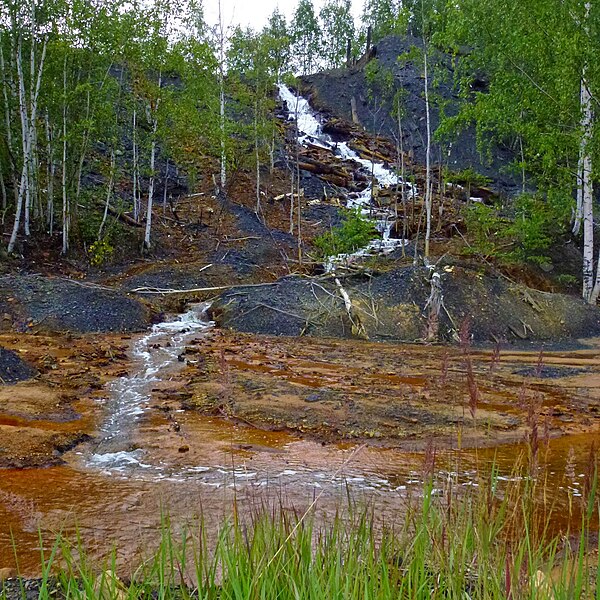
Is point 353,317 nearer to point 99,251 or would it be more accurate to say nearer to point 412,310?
point 412,310

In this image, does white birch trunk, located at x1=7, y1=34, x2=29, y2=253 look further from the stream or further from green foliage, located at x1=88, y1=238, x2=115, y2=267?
the stream

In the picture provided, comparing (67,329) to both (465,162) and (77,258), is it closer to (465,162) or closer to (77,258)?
(77,258)

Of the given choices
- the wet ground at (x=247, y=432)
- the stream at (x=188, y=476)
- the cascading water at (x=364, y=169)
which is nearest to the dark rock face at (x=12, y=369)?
the wet ground at (x=247, y=432)

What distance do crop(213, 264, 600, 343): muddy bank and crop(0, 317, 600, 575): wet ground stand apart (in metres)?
2.25

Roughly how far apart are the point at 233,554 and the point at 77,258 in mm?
18709

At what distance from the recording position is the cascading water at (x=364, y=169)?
20812 millimetres

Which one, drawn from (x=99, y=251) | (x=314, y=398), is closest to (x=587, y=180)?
(x=314, y=398)

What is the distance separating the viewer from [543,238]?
18062mm

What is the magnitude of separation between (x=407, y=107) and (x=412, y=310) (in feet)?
96.6

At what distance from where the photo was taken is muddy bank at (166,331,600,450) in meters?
6.50

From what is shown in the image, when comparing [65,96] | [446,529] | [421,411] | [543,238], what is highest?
[65,96]

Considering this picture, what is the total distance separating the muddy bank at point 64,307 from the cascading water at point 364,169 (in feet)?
20.3

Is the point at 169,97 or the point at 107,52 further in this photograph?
the point at 169,97

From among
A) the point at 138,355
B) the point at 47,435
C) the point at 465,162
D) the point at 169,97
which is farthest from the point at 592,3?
the point at 465,162
